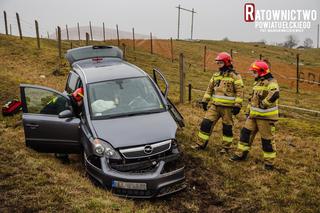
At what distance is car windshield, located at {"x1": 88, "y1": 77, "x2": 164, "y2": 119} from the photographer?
19.6 feet

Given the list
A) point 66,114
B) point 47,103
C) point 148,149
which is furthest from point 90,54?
point 148,149

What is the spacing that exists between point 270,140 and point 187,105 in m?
5.49

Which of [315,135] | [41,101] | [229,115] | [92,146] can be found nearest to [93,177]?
[92,146]

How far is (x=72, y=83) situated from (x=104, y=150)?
2704mm

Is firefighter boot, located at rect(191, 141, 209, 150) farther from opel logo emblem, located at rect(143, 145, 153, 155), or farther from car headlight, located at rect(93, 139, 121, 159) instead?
car headlight, located at rect(93, 139, 121, 159)

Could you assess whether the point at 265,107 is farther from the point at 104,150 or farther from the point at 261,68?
the point at 104,150

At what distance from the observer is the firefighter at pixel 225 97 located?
22.9 feet

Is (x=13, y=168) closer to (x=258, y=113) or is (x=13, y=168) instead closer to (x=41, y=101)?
(x=41, y=101)

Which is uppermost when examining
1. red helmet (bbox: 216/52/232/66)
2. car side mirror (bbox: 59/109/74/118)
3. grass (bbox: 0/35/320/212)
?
red helmet (bbox: 216/52/232/66)

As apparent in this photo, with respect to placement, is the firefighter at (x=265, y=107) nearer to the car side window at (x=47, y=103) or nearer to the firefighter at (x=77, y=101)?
the firefighter at (x=77, y=101)

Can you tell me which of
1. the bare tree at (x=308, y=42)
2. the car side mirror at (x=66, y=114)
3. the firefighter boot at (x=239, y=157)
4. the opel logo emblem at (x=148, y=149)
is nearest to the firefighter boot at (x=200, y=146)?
the firefighter boot at (x=239, y=157)

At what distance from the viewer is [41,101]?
6766 millimetres

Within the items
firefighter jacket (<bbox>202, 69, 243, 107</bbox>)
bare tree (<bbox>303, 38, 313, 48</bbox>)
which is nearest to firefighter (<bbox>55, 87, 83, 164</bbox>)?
firefighter jacket (<bbox>202, 69, 243, 107</bbox>)

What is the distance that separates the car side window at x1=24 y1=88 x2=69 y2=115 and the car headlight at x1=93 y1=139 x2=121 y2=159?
147 centimetres
